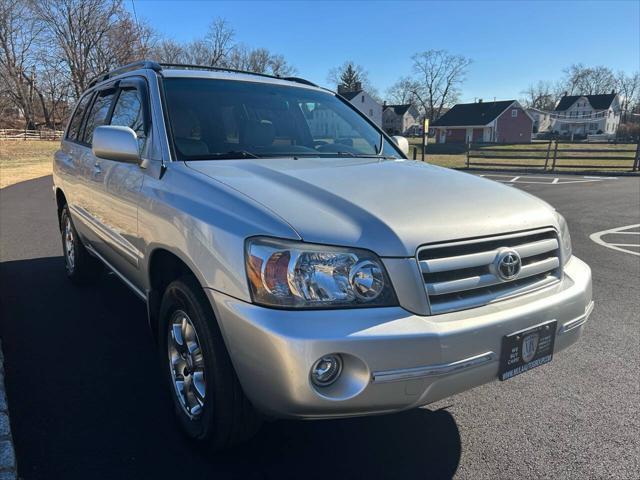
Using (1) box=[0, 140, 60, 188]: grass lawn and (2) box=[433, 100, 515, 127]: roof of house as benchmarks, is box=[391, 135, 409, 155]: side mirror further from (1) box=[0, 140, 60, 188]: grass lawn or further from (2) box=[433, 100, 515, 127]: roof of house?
(2) box=[433, 100, 515, 127]: roof of house

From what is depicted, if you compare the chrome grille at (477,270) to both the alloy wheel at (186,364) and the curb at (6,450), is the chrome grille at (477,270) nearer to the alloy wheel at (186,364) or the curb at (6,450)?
the alloy wheel at (186,364)

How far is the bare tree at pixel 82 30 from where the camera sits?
49625 mm

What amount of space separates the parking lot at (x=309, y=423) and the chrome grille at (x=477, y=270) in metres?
0.88

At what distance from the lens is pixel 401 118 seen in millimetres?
90312

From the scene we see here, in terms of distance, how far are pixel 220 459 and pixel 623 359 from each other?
9.32 feet

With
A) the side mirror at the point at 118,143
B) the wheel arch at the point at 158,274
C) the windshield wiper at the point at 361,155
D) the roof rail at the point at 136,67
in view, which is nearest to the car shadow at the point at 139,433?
the wheel arch at the point at 158,274

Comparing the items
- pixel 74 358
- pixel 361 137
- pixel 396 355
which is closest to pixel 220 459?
pixel 396 355

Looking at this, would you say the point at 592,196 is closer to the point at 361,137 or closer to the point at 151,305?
the point at 361,137

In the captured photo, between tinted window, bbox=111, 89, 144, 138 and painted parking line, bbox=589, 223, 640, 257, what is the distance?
20.4 feet

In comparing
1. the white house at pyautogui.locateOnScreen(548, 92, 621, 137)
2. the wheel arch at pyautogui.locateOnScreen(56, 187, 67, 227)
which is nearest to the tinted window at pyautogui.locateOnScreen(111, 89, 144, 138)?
the wheel arch at pyautogui.locateOnScreen(56, 187, 67, 227)

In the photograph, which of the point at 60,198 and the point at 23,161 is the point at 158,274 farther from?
the point at 23,161

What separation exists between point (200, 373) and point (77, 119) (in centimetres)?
378

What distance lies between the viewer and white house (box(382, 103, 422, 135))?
298ft

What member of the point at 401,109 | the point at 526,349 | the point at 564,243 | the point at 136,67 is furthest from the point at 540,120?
the point at 526,349
